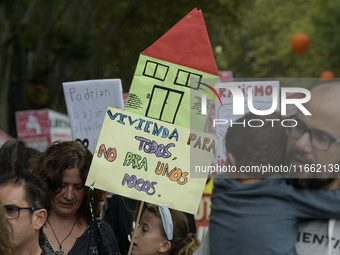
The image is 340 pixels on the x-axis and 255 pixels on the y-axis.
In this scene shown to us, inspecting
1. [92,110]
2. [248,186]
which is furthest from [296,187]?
[92,110]

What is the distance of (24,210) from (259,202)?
1.08 metres

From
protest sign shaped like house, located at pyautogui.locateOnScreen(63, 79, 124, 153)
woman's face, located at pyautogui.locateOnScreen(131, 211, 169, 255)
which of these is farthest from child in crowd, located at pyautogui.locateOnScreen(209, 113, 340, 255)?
protest sign shaped like house, located at pyautogui.locateOnScreen(63, 79, 124, 153)

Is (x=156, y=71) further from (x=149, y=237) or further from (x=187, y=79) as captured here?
(x=149, y=237)

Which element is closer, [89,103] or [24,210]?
[24,210]

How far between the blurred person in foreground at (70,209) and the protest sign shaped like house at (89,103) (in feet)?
3.62

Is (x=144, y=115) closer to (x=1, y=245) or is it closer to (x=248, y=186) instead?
(x=248, y=186)

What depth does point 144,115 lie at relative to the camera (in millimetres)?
2699

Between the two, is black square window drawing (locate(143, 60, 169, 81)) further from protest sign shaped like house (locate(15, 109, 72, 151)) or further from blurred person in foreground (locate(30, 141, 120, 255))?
protest sign shaped like house (locate(15, 109, 72, 151))

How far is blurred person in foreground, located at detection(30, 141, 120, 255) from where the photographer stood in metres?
2.79

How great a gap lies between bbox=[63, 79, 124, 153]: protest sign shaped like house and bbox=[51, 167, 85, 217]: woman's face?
3.84 feet

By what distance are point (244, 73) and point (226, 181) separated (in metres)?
36.4

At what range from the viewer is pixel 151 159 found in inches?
106

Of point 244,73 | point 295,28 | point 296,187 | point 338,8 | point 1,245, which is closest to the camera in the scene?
point 1,245

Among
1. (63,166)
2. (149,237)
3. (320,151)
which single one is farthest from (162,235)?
(320,151)
